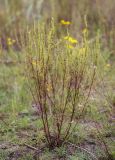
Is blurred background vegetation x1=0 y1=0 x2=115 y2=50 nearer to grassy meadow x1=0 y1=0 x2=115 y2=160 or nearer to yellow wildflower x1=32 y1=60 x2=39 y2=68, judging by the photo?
grassy meadow x1=0 y1=0 x2=115 y2=160

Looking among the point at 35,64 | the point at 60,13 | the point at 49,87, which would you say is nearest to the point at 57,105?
the point at 49,87

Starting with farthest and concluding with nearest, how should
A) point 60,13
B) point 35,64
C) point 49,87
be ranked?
1. point 60,13
2. point 49,87
3. point 35,64

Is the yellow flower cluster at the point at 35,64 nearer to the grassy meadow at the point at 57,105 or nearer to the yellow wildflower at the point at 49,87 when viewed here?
the grassy meadow at the point at 57,105

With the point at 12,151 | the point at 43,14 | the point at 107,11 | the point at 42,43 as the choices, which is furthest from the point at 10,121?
the point at 43,14

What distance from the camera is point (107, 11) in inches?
250

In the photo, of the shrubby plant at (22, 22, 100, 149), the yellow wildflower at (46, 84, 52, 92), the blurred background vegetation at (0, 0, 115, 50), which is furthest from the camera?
the blurred background vegetation at (0, 0, 115, 50)

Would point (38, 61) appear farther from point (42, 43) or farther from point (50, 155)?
point (50, 155)

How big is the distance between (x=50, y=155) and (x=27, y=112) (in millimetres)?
1038

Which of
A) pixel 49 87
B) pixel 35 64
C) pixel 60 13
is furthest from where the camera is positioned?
pixel 60 13

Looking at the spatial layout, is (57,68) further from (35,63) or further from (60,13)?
(60,13)

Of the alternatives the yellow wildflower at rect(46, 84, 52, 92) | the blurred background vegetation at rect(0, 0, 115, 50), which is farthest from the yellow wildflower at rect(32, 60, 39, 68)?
the blurred background vegetation at rect(0, 0, 115, 50)

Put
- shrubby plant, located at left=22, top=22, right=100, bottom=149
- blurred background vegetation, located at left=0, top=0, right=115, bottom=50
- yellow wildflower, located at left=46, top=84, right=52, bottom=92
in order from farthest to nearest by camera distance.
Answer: blurred background vegetation, located at left=0, top=0, right=115, bottom=50
yellow wildflower, located at left=46, top=84, right=52, bottom=92
shrubby plant, located at left=22, top=22, right=100, bottom=149

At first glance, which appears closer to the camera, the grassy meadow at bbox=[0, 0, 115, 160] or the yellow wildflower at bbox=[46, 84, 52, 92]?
the grassy meadow at bbox=[0, 0, 115, 160]

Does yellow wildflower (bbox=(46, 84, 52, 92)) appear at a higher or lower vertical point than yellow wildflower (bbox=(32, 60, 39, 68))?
lower
